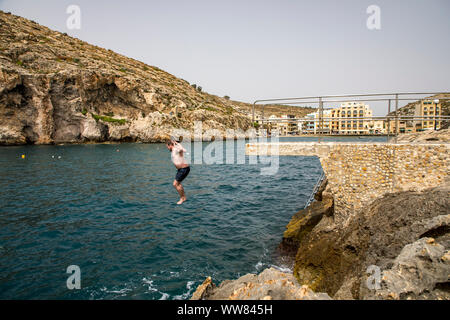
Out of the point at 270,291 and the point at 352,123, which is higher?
the point at 352,123

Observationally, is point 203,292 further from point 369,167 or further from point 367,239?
point 369,167

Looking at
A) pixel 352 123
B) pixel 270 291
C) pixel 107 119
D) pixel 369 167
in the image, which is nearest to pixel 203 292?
pixel 270 291

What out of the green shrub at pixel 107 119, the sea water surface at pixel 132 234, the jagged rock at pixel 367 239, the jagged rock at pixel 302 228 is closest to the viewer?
the jagged rock at pixel 367 239

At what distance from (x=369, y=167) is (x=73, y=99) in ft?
252

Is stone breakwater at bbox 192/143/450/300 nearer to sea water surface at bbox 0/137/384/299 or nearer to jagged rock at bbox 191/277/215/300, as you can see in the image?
jagged rock at bbox 191/277/215/300

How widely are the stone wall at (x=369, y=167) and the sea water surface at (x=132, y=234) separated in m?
4.46

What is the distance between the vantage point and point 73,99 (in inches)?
2694

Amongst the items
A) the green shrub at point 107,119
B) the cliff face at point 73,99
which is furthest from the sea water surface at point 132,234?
the green shrub at point 107,119

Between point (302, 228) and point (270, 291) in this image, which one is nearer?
point (270, 291)

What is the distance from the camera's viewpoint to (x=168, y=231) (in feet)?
47.5

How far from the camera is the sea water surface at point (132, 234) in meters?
9.79

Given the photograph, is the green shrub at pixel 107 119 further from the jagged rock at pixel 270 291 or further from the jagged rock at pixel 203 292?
the jagged rock at pixel 270 291

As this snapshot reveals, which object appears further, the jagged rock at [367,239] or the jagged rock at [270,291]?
the jagged rock at [367,239]
